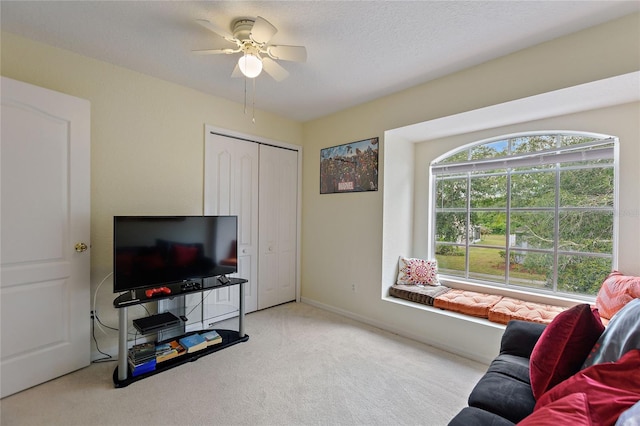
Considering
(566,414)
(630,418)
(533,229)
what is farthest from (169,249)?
(533,229)

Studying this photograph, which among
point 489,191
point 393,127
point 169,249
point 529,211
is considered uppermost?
point 393,127

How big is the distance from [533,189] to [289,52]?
9.22ft

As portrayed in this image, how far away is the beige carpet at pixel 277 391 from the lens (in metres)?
1.83

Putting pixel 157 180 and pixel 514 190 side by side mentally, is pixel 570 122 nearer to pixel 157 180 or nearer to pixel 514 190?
pixel 514 190

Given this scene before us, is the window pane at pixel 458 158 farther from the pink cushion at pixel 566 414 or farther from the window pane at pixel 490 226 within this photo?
the pink cushion at pixel 566 414

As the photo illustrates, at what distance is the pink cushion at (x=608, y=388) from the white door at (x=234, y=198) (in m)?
3.03

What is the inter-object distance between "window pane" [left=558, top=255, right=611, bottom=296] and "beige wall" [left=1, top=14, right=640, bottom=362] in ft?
1.60

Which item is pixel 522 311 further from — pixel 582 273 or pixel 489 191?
pixel 489 191

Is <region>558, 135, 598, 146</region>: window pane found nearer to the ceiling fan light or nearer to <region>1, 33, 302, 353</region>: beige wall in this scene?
the ceiling fan light

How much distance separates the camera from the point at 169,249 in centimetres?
250

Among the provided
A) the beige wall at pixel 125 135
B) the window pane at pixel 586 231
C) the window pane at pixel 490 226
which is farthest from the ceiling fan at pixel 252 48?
the window pane at pixel 586 231

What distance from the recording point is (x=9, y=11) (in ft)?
6.30

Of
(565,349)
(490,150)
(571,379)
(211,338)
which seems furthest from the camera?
(490,150)

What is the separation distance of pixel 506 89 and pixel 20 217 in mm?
3930
